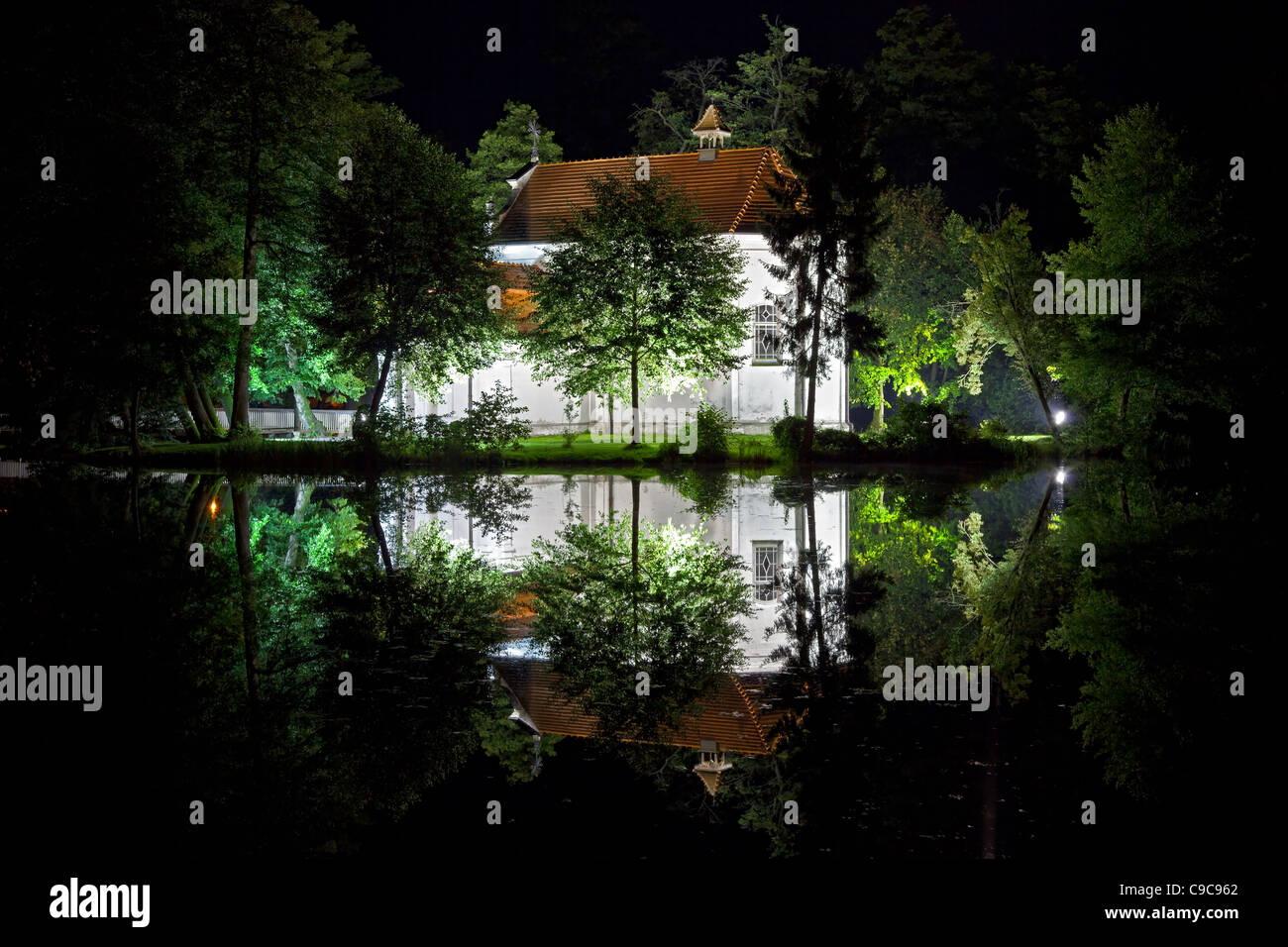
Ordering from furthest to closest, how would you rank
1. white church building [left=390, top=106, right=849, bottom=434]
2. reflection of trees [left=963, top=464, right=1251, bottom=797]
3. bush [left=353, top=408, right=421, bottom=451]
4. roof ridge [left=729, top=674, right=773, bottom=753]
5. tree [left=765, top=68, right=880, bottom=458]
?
white church building [left=390, top=106, right=849, bottom=434], tree [left=765, top=68, right=880, bottom=458], bush [left=353, top=408, right=421, bottom=451], reflection of trees [left=963, top=464, right=1251, bottom=797], roof ridge [left=729, top=674, right=773, bottom=753]

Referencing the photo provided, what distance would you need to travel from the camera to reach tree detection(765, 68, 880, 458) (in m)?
35.6

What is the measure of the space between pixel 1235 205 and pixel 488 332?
82.4 ft

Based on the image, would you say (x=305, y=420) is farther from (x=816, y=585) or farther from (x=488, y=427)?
(x=816, y=585)

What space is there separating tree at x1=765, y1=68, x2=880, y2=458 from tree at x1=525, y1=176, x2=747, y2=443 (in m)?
2.30

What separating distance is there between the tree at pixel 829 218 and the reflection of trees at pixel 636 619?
2176 cm

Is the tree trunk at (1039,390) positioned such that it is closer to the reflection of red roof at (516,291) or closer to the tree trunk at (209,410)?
the reflection of red roof at (516,291)

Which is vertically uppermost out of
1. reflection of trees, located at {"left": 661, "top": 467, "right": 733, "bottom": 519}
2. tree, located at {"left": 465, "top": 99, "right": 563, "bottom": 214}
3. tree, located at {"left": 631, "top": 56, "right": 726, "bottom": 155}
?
tree, located at {"left": 631, "top": 56, "right": 726, "bottom": 155}

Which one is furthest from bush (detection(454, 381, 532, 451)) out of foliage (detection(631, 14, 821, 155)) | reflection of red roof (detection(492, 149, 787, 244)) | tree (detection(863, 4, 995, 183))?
tree (detection(863, 4, 995, 183))

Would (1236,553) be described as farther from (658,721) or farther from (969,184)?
(969,184)

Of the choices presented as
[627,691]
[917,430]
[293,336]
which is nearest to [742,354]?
[917,430]

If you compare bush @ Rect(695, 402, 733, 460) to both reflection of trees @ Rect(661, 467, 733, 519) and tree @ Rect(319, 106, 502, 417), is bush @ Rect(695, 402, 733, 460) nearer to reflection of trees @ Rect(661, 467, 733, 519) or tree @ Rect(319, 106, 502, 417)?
reflection of trees @ Rect(661, 467, 733, 519)

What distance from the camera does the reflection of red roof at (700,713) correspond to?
6758 mm

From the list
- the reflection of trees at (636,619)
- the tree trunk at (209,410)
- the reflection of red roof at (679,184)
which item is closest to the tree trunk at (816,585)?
the reflection of trees at (636,619)

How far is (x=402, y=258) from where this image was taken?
120ft
